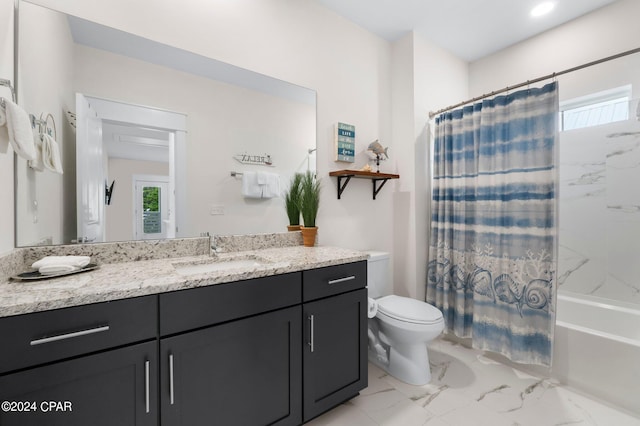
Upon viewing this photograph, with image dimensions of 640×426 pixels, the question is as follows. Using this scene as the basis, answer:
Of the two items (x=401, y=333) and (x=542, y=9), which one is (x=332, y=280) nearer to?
(x=401, y=333)

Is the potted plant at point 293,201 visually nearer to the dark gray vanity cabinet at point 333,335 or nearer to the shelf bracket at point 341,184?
the shelf bracket at point 341,184

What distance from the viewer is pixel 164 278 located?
3.45 ft

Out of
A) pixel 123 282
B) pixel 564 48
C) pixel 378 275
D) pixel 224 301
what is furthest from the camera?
pixel 564 48

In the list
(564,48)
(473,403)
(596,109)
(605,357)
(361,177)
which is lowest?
(473,403)

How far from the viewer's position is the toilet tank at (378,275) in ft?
6.89

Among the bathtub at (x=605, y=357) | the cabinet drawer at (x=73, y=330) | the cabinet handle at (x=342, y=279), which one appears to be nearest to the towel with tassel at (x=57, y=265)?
the cabinet drawer at (x=73, y=330)

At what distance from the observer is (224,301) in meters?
1.11

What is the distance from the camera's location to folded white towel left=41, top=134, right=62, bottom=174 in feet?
3.80

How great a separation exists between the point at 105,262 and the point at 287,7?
1.95 metres

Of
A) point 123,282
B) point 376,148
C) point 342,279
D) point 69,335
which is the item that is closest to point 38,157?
point 123,282

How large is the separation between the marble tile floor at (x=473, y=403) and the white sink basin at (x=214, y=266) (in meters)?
0.92

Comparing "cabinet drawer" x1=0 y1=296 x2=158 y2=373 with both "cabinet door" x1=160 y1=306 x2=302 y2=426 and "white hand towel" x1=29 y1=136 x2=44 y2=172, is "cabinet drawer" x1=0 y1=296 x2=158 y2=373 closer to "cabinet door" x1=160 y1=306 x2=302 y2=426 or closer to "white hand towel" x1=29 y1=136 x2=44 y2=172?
"cabinet door" x1=160 y1=306 x2=302 y2=426

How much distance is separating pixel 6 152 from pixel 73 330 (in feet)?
2.61

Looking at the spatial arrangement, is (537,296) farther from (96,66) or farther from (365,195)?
(96,66)
